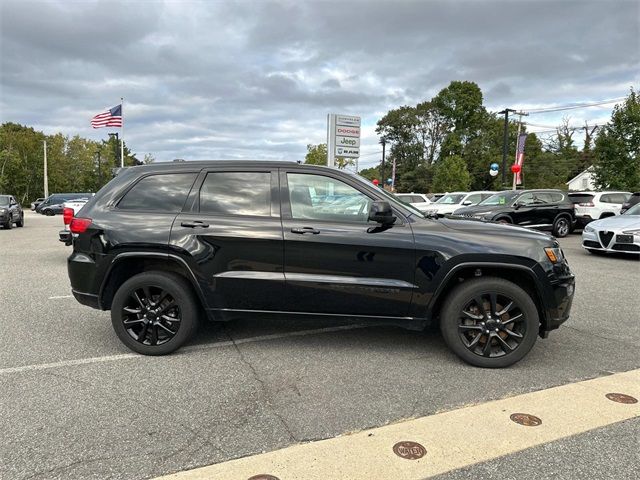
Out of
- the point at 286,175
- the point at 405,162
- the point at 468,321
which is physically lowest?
the point at 468,321

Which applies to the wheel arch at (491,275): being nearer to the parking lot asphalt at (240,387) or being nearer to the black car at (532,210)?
the parking lot asphalt at (240,387)

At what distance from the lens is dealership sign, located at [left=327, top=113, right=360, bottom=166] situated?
16.2m

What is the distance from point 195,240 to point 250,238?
49cm

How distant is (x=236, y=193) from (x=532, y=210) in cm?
1311

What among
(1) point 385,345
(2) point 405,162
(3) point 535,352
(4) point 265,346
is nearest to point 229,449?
(4) point 265,346

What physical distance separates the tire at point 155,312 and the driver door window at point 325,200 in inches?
49.1

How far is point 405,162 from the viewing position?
71.9 meters

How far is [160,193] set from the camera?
4363mm

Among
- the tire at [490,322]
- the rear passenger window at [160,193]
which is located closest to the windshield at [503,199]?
the tire at [490,322]

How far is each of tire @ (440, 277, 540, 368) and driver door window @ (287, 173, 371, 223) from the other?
1.08 meters

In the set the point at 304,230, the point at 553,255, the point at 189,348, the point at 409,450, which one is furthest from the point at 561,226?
the point at 409,450

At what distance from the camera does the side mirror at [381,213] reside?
3.86 m

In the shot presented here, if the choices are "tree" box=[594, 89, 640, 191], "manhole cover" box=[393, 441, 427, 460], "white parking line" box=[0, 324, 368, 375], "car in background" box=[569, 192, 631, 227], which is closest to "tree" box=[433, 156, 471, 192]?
"tree" box=[594, 89, 640, 191]

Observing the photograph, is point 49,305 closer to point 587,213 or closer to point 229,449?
point 229,449
